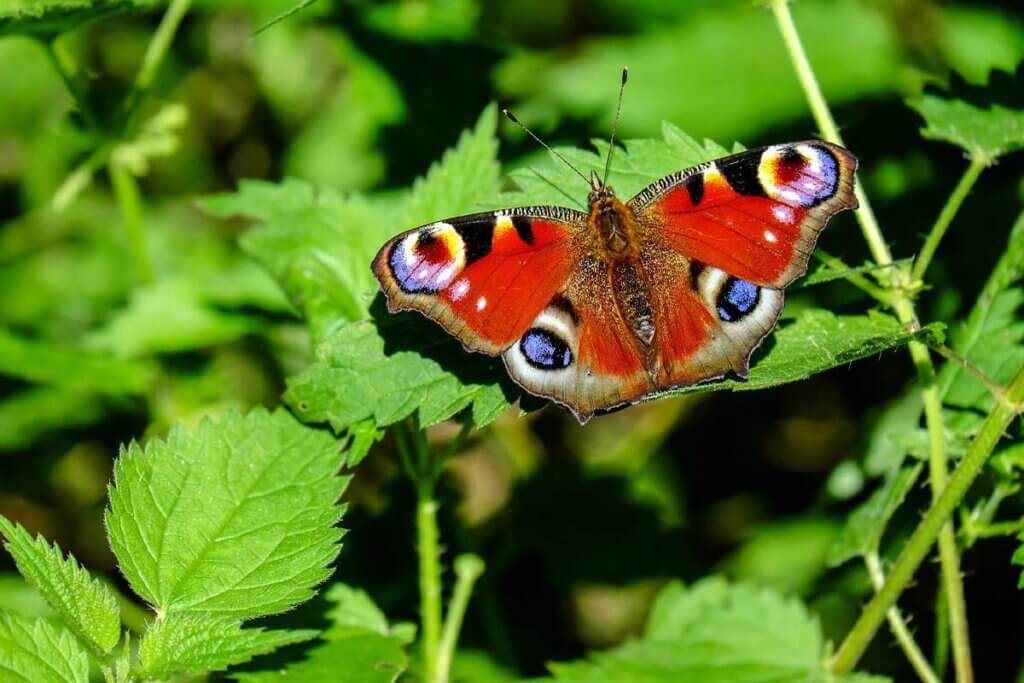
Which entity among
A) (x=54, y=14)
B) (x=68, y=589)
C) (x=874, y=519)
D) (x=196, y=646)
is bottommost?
(x=874, y=519)

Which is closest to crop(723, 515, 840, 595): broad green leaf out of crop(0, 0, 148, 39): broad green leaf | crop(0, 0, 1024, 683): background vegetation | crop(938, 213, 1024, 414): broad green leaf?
crop(0, 0, 1024, 683): background vegetation

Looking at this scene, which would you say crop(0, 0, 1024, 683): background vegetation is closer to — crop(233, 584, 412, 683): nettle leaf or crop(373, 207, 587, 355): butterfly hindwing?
crop(233, 584, 412, 683): nettle leaf


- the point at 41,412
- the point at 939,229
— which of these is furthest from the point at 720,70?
the point at 41,412

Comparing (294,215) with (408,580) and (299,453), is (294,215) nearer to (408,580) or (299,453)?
(299,453)

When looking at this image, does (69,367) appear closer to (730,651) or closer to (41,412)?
A: (41,412)

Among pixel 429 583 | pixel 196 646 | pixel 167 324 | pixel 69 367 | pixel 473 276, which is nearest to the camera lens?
pixel 196 646

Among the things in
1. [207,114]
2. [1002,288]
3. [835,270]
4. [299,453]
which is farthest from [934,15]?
[299,453]

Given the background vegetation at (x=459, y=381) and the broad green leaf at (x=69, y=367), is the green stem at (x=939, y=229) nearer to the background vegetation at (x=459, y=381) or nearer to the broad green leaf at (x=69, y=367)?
the background vegetation at (x=459, y=381)
